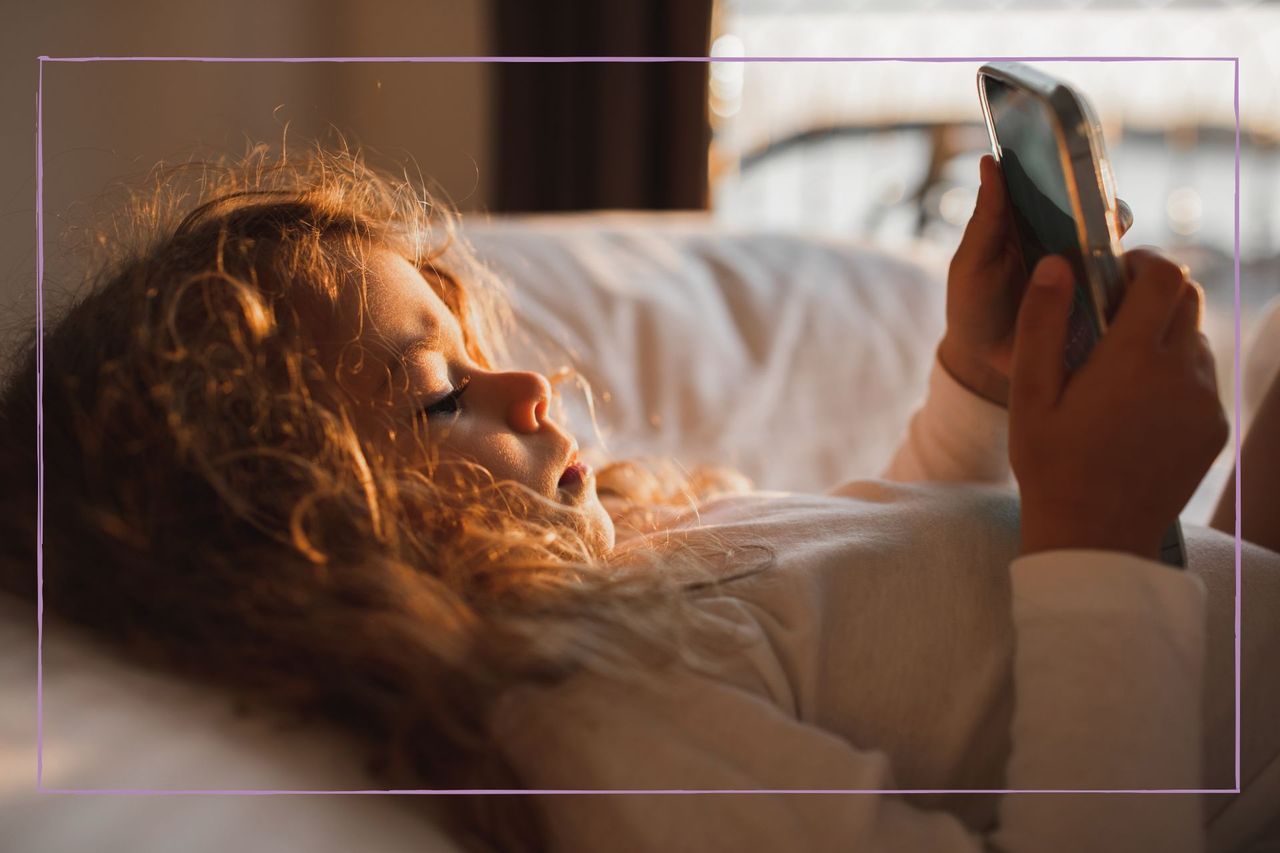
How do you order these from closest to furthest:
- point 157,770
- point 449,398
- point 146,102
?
point 157,770 < point 449,398 < point 146,102

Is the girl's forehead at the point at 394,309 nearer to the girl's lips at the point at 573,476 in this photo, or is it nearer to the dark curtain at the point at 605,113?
the girl's lips at the point at 573,476

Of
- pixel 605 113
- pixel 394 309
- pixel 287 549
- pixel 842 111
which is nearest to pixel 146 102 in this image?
pixel 394 309

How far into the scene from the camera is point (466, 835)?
0.47m

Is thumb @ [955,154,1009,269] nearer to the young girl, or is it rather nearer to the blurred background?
the young girl

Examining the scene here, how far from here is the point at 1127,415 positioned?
1.54 ft

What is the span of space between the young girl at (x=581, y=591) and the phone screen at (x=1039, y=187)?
0.9 inches

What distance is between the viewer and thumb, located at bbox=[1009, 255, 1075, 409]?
479 millimetres

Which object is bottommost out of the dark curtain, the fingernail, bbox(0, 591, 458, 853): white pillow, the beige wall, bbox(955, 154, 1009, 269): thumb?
bbox(0, 591, 458, 853): white pillow

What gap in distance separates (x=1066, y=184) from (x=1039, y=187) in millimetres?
50

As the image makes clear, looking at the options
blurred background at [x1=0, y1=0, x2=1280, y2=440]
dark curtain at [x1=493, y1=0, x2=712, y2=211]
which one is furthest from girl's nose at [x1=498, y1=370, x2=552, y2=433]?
dark curtain at [x1=493, y1=0, x2=712, y2=211]

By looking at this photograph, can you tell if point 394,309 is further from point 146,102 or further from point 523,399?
point 146,102

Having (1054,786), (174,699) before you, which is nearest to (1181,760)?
(1054,786)

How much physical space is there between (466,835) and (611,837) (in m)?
0.07

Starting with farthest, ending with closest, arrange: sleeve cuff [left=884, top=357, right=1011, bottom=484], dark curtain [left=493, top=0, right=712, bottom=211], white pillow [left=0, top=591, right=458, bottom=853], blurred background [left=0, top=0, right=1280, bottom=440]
Result: dark curtain [left=493, top=0, right=712, bottom=211] < blurred background [left=0, top=0, right=1280, bottom=440] < sleeve cuff [left=884, top=357, right=1011, bottom=484] < white pillow [left=0, top=591, right=458, bottom=853]
